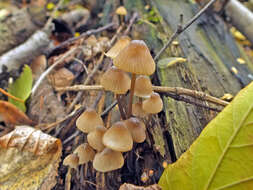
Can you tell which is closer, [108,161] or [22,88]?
[108,161]

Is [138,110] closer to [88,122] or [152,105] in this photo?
[152,105]

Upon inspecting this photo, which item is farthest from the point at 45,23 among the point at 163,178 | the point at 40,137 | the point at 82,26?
the point at 163,178

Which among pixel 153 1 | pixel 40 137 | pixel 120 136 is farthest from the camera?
pixel 153 1

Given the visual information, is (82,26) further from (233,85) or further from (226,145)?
(226,145)

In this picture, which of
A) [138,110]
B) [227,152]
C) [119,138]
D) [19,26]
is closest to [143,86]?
[138,110]

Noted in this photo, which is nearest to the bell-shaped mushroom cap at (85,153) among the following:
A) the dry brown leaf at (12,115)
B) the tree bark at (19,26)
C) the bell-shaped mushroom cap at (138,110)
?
the bell-shaped mushroom cap at (138,110)

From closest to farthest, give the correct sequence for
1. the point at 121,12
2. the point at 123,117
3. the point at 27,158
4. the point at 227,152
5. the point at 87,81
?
the point at 227,152, the point at 123,117, the point at 27,158, the point at 87,81, the point at 121,12

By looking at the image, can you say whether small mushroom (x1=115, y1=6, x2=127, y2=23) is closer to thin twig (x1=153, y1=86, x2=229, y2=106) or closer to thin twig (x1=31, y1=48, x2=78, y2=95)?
thin twig (x1=31, y1=48, x2=78, y2=95)
